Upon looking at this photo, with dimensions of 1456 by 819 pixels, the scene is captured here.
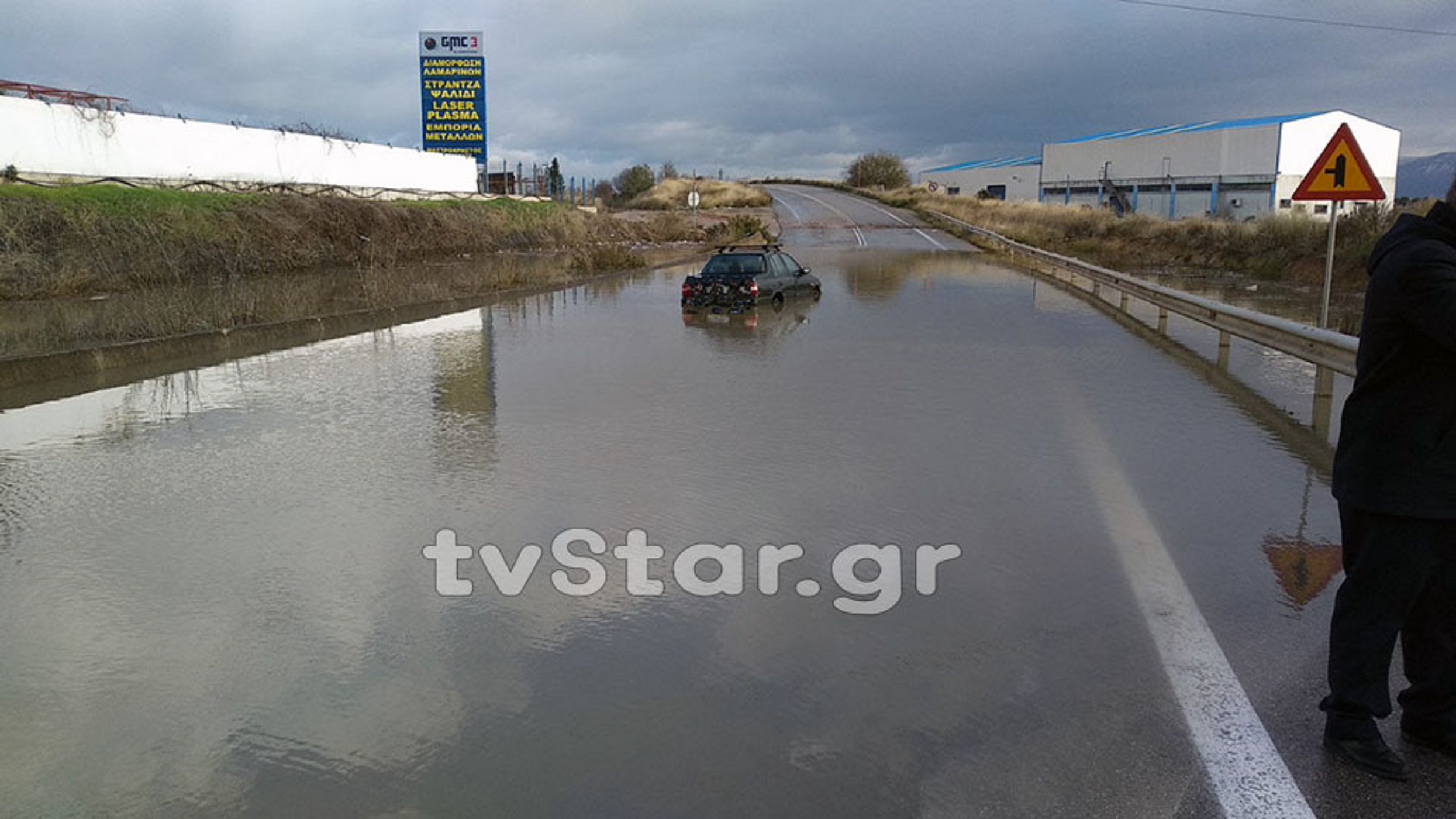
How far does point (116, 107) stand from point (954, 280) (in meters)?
23.4

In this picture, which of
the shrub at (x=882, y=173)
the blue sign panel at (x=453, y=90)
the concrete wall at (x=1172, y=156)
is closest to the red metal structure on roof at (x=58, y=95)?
the blue sign panel at (x=453, y=90)

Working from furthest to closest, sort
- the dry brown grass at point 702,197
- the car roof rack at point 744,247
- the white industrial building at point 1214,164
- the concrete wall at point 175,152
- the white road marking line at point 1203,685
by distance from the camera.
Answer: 1. the dry brown grass at point 702,197
2. the white industrial building at point 1214,164
3. the concrete wall at point 175,152
4. the car roof rack at point 744,247
5. the white road marking line at point 1203,685

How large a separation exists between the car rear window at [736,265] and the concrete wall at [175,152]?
1710 cm

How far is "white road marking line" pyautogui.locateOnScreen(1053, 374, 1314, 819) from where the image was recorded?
363cm

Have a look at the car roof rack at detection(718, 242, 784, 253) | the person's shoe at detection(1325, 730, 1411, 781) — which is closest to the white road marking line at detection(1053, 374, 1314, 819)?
the person's shoe at detection(1325, 730, 1411, 781)

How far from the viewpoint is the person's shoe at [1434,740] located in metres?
3.90

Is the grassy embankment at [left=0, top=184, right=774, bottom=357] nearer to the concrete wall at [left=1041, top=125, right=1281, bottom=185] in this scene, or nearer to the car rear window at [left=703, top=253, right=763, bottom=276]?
the car rear window at [left=703, top=253, right=763, bottom=276]

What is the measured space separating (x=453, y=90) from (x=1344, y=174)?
4238cm

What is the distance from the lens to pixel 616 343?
15.3m

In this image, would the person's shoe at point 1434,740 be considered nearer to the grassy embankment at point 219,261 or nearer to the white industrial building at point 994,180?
the grassy embankment at point 219,261

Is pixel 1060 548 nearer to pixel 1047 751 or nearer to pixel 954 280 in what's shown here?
pixel 1047 751

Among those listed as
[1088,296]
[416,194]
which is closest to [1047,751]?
[1088,296]

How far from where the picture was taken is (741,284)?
65.3 feet

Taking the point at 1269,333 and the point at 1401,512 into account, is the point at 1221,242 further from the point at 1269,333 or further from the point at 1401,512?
the point at 1401,512
